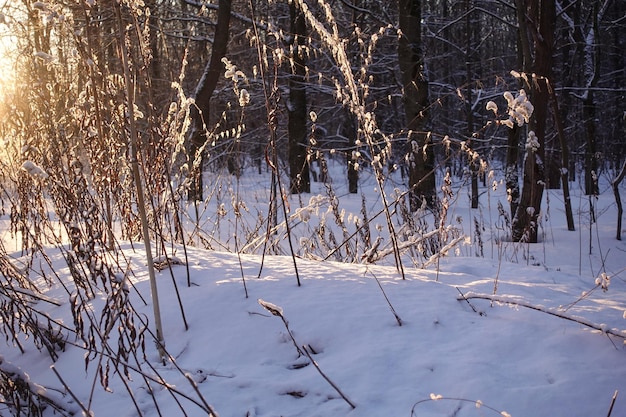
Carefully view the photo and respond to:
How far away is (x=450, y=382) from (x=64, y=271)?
6.17 feet

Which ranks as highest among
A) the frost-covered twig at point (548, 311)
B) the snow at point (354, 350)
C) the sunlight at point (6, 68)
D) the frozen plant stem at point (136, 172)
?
the sunlight at point (6, 68)

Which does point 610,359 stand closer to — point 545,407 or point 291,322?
point 545,407

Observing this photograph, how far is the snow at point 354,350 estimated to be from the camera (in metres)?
1.28

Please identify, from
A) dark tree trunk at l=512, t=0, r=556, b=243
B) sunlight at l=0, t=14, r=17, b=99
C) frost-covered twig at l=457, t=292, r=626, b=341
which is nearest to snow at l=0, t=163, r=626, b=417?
frost-covered twig at l=457, t=292, r=626, b=341

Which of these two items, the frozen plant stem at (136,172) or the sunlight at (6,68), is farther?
the sunlight at (6,68)

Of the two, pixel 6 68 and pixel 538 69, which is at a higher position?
pixel 538 69

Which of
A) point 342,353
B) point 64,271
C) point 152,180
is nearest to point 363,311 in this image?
point 342,353

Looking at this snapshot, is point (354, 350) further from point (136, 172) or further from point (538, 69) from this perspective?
point (538, 69)

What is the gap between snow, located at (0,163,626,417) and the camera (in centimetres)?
128

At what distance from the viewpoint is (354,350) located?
1499mm

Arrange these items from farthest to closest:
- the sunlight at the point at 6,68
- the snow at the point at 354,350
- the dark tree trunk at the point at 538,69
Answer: the dark tree trunk at the point at 538,69 → the sunlight at the point at 6,68 → the snow at the point at 354,350

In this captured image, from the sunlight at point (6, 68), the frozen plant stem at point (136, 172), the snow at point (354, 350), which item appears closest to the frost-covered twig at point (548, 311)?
the snow at point (354, 350)

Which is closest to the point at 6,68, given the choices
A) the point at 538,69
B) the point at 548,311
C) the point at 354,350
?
the point at 354,350

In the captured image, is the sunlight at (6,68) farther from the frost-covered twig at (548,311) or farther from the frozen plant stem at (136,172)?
the frost-covered twig at (548,311)
